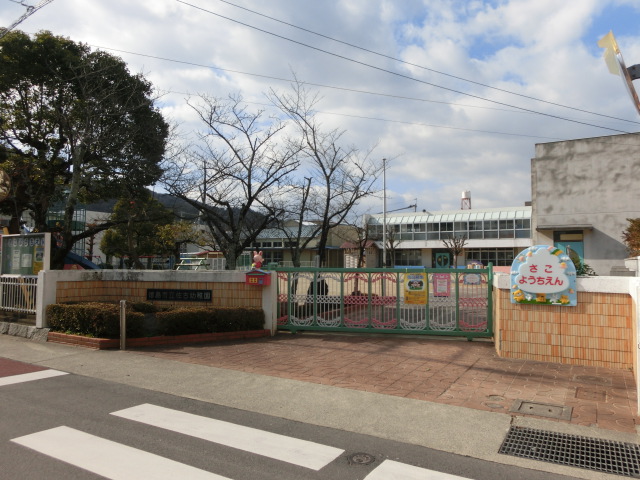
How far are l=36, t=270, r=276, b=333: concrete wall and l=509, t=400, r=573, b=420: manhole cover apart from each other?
661 cm

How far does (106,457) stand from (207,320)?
6.34 metres

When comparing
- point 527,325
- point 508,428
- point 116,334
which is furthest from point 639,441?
point 116,334

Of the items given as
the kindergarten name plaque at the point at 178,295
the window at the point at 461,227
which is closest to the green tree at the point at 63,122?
the kindergarten name plaque at the point at 178,295

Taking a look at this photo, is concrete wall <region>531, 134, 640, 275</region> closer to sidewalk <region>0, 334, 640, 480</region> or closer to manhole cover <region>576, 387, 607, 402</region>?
sidewalk <region>0, 334, 640, 480</region>

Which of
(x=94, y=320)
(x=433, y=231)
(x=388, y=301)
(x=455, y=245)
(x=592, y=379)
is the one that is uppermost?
(x=433, y=231)

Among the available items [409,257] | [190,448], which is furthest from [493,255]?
[190,448]

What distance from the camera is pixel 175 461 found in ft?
14.1

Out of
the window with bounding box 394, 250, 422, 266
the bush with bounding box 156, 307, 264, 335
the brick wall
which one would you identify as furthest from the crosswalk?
the window with bounding box 394, 250, 422, 266

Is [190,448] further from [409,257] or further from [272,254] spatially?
[409,257]

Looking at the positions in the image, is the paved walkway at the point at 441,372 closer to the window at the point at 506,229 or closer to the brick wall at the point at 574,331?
the brick wall at the point at 574,331

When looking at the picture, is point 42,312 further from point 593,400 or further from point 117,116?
point 593,400

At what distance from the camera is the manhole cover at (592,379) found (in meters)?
6.89

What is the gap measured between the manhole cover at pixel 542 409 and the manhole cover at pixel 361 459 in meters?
2.26

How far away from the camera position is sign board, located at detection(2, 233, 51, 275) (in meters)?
11.3
